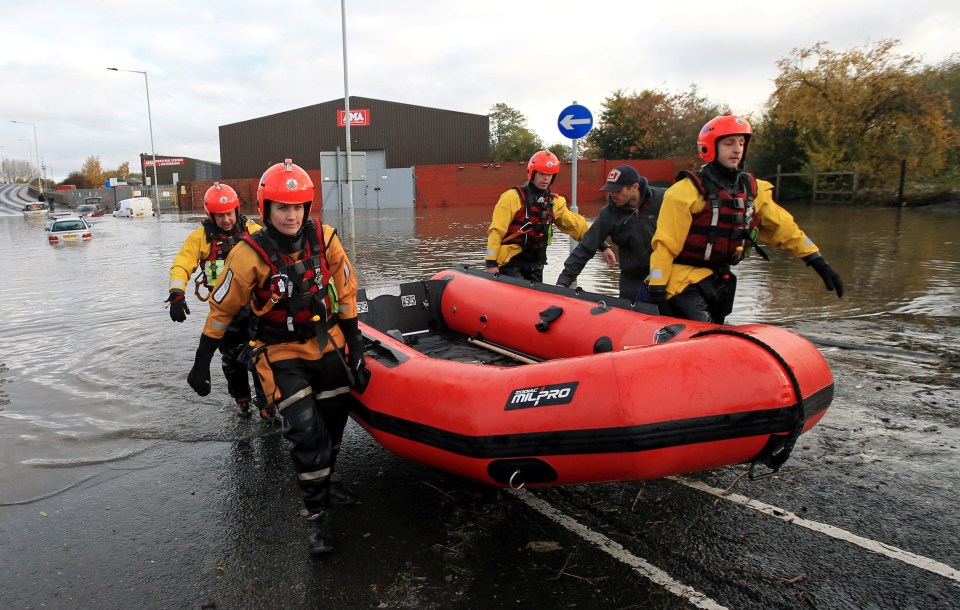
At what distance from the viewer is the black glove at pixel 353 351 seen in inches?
139

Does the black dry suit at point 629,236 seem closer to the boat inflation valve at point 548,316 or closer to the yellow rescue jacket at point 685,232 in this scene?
the boat inflation valve at point 548,316

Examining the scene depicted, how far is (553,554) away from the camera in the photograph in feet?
10.00

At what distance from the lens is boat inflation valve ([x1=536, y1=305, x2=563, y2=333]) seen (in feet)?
15.1

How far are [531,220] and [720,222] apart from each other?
246 centimetres

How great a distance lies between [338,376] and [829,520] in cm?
268

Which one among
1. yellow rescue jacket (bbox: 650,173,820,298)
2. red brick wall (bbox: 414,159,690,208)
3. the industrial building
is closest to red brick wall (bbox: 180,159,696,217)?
red brick wall (bbox: 414,159,690,208)

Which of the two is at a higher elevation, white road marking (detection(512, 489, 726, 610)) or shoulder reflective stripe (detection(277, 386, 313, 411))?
shoulder reflective stripe (detection(277, 386, 313, 411))

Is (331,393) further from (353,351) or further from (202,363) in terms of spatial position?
(202,363)

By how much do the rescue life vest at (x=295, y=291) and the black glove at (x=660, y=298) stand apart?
77.1 inches

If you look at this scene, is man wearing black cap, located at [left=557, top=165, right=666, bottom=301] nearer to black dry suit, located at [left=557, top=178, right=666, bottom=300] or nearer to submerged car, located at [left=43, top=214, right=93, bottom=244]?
black dry suit, located at [left=557, top=178, right=666, bottom=300]

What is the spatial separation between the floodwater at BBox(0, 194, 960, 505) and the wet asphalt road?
0.63 meters

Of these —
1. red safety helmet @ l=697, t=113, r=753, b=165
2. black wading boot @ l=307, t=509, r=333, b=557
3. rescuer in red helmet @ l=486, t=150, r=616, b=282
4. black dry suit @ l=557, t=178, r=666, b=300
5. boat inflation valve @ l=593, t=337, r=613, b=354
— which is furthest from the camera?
rescuer in red helmet @ l=486, t=150, r=616, b=282

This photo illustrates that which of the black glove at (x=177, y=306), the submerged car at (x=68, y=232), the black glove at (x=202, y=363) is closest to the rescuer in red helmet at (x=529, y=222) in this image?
the black glove at (x=177, y=306)

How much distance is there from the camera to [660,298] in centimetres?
396
